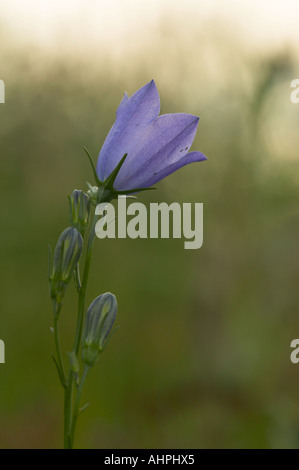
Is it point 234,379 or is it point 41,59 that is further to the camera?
point 41,59

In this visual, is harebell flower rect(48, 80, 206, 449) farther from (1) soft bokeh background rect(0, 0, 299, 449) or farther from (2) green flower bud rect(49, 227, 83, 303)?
(1) soft bokeh background rect(0, 0, 299, 449)

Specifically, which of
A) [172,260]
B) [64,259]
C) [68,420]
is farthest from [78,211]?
[172,260]

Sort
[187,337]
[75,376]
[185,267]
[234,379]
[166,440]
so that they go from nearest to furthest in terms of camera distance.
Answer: [75,376]
[166,440]
[234,379]
[187,337]
[185,267]

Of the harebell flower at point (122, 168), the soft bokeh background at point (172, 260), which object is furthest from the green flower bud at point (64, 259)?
the soft bokeh background at point (172, 260)

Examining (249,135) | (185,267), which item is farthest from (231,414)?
(249,135)

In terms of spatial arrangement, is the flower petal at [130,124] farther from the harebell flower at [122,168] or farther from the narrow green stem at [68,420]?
the narrow green stem at [68,420]

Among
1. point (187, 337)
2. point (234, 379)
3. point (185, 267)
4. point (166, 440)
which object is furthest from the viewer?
point (185, 267)
